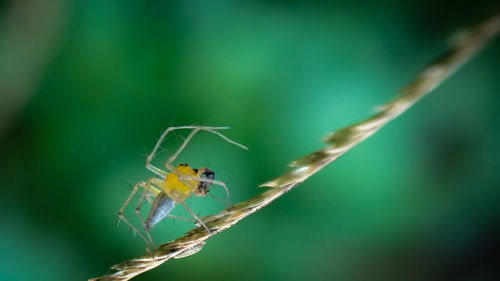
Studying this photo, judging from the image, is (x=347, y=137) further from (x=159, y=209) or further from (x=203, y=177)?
(x=159, y=209)

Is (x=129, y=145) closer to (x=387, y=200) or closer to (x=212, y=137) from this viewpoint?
(x=212, y=137)

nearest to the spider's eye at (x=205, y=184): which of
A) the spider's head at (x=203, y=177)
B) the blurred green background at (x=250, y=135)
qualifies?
the spider's head at (x=203, y=177)

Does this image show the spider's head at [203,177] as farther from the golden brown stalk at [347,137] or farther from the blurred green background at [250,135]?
the blurred green background at [250,135]

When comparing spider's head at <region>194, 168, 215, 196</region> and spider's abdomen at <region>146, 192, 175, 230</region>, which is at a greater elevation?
spider's head at <region>194, 168, 215, 196</region>

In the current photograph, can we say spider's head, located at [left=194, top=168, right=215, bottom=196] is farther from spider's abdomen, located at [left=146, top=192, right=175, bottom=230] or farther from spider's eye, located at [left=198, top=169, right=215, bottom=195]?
spider's abdomen, located at [left=146, top=192, right=175, bottom=230]

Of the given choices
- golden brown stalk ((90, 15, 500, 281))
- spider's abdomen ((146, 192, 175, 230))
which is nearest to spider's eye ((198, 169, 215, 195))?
spider's abdomen ((146, 192, 175, 230))

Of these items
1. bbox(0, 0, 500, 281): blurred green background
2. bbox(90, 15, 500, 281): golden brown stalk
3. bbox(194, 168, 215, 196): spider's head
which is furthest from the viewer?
bbox(0, 0, 500, 281): blurred green background

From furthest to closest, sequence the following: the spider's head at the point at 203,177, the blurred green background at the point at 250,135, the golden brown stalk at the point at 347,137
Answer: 1. the blurred green background at the point at 250,135
2. the spider's head at the point at 203,177
3. the golden brown stalk at the point at 347,137
